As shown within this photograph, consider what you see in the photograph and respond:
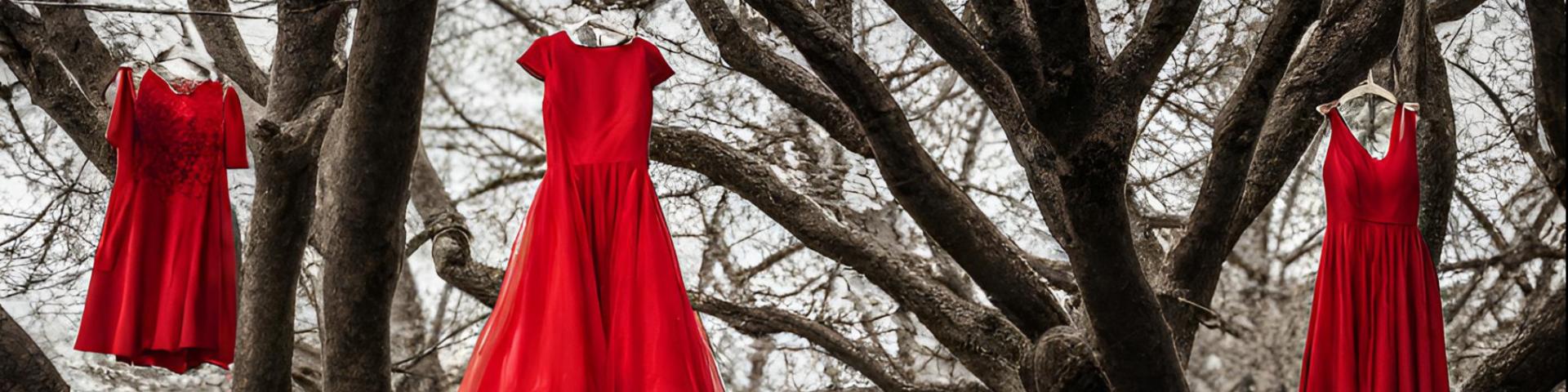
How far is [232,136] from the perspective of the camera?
335 centimetres

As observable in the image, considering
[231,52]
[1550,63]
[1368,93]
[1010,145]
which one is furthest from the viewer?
[231,52]

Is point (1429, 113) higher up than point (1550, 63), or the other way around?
point (1429, 113)

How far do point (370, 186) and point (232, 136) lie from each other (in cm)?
117

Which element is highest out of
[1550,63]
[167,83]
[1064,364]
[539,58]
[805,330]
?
[805,330]

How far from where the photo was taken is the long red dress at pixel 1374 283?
286cm

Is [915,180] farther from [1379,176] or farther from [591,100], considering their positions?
[1379,176]

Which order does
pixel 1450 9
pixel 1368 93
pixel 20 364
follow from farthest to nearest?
pixel 1450 9 < pixel 1368 93 < pixel 20 364

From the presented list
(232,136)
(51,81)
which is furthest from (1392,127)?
(51,81)

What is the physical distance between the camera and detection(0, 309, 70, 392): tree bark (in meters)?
2.78

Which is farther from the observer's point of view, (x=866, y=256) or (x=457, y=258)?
(x=866, y=256)

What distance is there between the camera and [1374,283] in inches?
116

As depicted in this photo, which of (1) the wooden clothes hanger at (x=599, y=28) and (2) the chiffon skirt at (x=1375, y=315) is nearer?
(1) the wooden clothes hanger at (x=599, y=28)

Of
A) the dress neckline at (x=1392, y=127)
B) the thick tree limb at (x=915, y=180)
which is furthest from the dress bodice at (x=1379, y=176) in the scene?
the thick tree limb at (x=915, y=180)

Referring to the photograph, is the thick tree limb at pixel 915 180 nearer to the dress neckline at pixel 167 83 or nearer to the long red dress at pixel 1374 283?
the long red dress at pixel 1374 283
